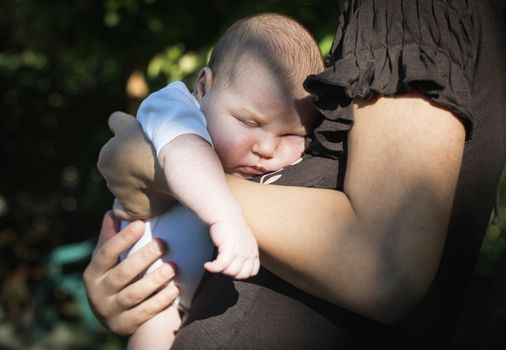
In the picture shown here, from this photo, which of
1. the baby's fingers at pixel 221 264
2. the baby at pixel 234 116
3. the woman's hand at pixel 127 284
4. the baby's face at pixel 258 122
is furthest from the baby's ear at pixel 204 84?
the baby's fingers at pixel 221 264

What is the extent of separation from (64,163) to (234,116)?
25.5 feet

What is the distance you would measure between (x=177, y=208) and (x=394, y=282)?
2.33 ft

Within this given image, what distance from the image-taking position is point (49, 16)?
5.60 m

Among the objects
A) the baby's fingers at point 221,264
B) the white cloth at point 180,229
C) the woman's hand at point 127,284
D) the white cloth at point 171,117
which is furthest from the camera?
the woman's hand at point 127,284

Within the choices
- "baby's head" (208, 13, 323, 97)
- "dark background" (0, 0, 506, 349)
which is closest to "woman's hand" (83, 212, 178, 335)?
"baby's head" (208, 13, 323, 97)

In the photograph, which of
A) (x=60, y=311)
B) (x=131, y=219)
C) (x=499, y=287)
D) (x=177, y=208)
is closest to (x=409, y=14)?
(x=177, y=208)

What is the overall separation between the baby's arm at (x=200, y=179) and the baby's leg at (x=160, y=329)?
20.4 inches

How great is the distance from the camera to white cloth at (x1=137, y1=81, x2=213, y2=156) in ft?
5.38

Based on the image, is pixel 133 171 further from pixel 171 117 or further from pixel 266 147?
pixel 266 147

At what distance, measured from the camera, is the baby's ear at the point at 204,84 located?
6.45ft

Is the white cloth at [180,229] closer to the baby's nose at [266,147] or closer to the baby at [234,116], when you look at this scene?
the baby at [234,116]

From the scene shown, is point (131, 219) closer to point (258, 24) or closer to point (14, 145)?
point (258, 24)

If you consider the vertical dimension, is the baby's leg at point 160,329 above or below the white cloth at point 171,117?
below

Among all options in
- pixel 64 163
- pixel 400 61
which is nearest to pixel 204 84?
pixel 400 61
